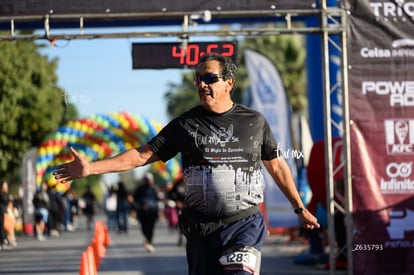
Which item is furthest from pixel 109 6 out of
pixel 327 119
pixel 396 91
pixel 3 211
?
pixel 3 211

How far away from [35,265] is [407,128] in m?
9.26

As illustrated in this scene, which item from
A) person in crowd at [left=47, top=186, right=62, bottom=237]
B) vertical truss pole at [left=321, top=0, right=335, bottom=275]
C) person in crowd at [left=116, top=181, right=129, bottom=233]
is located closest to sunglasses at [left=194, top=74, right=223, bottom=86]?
vertical truss pole at [left=321, top=0, right=335, bottom=275]

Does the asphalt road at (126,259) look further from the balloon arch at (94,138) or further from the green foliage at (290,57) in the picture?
the green foliage at (290,57)

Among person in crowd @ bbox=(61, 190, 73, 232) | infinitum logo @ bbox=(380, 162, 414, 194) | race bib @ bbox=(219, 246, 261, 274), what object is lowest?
person in crowd @ bbox=(61, 190, 73, 232)

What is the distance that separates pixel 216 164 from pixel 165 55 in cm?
585

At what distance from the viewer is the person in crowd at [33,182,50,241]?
3166 centimetres

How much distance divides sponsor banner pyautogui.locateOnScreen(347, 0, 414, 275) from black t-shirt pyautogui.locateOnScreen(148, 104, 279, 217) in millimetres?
5235

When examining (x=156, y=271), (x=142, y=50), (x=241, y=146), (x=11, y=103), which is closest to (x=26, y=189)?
(x=11, y=103)

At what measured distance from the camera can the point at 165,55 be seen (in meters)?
12.9

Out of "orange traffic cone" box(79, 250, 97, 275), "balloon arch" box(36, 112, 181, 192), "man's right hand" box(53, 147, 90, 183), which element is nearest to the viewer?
"man's right hand" box(53, 147, 90, 183)

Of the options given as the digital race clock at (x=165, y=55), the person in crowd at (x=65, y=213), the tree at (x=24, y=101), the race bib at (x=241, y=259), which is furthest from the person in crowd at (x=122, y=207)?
Result: the race bib at (x=241, y=259)

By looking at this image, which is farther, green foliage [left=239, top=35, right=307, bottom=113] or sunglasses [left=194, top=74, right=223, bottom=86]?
green foliage [left=239, top=35, right=307, bottom=113]

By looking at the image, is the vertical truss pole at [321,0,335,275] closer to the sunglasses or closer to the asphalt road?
the asphalt road

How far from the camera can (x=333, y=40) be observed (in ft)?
43.2
